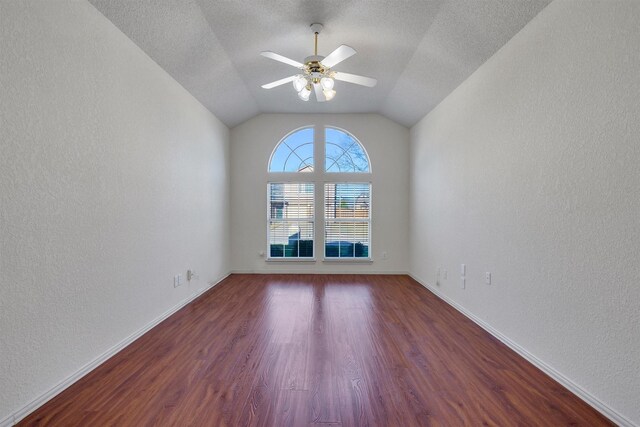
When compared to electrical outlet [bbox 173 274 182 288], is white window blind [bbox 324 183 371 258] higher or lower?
higher

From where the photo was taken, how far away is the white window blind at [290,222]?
5449mm

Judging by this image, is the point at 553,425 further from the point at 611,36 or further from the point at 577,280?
the point at 611,36

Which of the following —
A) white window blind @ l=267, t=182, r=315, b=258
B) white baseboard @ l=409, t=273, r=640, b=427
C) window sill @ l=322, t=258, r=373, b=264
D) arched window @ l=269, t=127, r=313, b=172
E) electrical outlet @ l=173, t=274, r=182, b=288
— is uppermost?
arched window @ l=269, t=127, r=313, b=172

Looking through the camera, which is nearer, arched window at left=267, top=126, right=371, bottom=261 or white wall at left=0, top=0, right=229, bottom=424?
white wall at left=0, top=0, right=229, bottom=424

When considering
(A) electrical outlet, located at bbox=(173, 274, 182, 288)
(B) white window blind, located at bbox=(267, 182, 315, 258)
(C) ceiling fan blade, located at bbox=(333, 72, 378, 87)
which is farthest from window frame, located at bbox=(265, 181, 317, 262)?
(C) ceiling fan blade, located at bbox=(333, 72, 378, 87)

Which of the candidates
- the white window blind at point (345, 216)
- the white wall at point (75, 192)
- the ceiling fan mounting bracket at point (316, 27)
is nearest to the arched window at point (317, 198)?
the white window blind at point (345, 216)

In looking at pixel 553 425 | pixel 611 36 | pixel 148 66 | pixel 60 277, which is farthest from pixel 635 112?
pixel 148 66

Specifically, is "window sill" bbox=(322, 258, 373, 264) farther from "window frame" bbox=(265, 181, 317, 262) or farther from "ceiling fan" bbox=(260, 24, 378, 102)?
"ceiling fan" bbox=(260, 24, 378, 102)

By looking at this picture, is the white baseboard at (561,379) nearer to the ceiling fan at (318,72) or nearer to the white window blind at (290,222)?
the ceiling fan at (318,72)

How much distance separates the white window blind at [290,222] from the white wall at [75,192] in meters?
2.28

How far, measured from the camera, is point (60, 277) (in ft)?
6.09

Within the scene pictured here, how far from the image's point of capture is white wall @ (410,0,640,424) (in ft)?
5.13

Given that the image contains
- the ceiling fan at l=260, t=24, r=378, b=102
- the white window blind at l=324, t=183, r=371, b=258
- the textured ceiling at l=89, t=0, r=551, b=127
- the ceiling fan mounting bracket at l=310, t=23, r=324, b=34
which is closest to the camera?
the textured ceiling at l=89, t=0, r=551, b=127

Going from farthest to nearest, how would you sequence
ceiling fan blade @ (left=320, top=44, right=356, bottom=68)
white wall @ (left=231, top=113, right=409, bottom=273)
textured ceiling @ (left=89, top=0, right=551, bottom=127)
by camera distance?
white wall @ (left=231, top=113, right=409, bottom=273) → ceiling fan blade @ (left=320, top=44, right=356, bottom=68) → textured ceiling @ (left=89, top=0, right=551, bottom=127)
